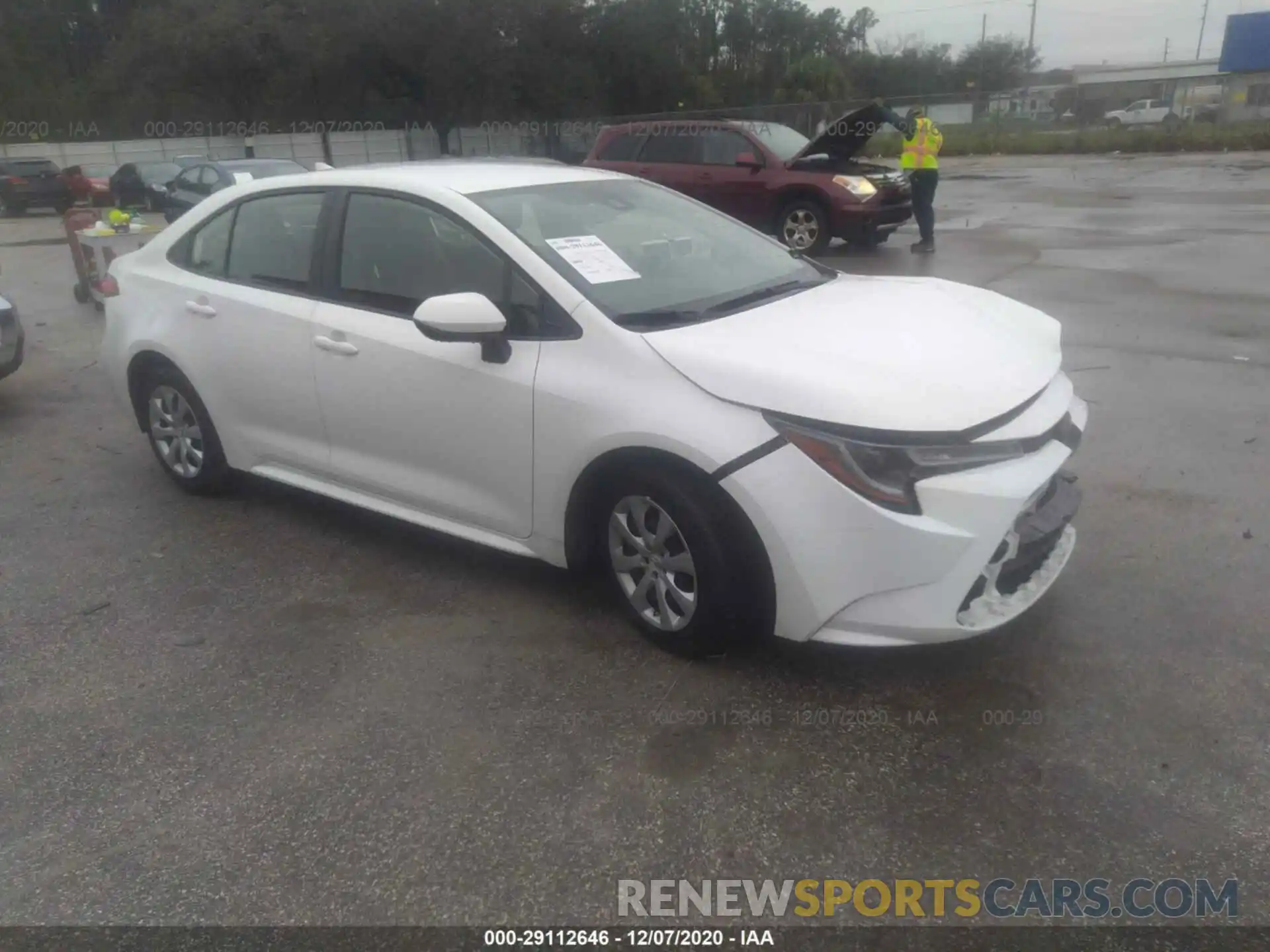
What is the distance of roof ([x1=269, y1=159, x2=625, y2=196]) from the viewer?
13.6 feet

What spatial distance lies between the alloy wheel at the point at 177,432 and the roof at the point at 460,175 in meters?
1.19

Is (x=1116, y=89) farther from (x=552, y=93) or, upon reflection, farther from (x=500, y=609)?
(x=500, y=609)

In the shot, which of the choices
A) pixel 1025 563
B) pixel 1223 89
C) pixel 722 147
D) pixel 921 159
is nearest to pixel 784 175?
pixel 722 147

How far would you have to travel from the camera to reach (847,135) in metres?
12.6

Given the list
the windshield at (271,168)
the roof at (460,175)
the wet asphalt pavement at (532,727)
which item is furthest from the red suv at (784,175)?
the roof at (460,175)

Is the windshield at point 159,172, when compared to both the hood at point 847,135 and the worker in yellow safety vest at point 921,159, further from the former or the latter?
the worker in yellow safety vest at point 921,159

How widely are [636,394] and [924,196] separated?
10387mm

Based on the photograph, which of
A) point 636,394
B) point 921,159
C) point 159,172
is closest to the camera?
point 636,394

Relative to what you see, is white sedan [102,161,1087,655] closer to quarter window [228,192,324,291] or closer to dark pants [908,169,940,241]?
quarter window [228,192,324,291]

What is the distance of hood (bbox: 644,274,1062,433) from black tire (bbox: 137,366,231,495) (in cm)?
256

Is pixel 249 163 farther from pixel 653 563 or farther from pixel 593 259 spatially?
pixel 653 563

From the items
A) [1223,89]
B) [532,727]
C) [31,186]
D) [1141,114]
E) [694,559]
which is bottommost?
[532,727]
